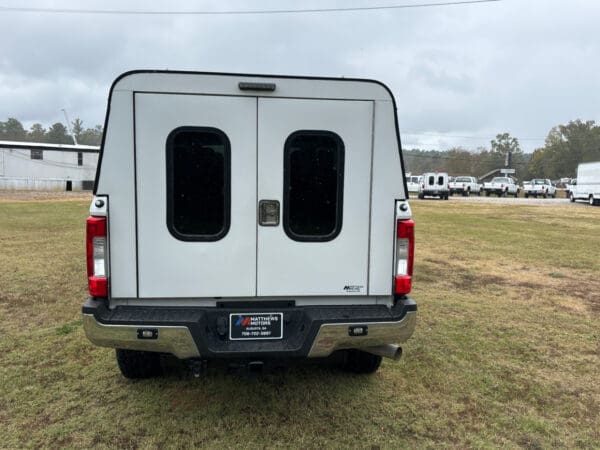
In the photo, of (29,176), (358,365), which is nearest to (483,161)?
(29,176)

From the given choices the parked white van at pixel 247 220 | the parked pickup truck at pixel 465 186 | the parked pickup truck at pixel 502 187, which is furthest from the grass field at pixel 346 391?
the parked pickup truck at pixel 502 187

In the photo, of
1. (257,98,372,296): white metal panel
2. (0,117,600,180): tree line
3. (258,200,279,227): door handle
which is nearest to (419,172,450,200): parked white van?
(257,98,372,296): white metal panel

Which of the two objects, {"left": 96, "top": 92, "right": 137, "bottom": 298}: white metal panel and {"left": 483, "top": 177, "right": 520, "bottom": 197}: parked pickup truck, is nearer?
{"left": 96, "top": 92, "right": 137, "bottom": 298}: white metal panel

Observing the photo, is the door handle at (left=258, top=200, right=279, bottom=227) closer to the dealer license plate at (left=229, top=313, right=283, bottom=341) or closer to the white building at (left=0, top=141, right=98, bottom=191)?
the dealer license plate at (left=229, top=313, right=283, bottom=341)

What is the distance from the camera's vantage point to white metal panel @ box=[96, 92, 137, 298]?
295 cm

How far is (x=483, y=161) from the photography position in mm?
93938

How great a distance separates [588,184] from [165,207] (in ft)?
123

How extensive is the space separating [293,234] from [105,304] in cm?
134

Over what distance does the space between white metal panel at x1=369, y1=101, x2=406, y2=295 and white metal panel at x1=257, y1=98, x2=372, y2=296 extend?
52mm

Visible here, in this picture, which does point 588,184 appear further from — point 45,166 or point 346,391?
point 45,166

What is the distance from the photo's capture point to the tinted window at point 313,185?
3135 mm

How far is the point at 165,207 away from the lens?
9.97 ft

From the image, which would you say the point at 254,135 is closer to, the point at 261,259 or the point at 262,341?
the point at 261,259

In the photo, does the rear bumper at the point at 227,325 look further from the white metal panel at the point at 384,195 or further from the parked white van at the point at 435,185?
the parked white van at the point at 435,185
